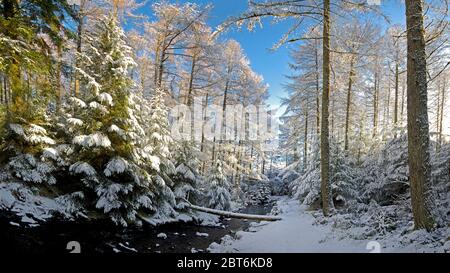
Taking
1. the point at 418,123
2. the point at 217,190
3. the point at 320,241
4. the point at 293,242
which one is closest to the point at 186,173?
the point at 217,190

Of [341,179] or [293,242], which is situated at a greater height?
[341,179]

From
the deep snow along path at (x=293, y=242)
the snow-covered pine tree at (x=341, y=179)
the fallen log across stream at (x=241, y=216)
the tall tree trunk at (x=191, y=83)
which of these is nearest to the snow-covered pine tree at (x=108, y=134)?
the fallen log across stream at (x=241, y=216)

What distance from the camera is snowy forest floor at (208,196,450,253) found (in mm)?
4914

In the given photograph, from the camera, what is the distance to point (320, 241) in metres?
6.98

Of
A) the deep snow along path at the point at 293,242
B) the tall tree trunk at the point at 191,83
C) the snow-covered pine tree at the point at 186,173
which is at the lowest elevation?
the deep snow along path at the point at 293,242

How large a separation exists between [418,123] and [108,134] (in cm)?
954

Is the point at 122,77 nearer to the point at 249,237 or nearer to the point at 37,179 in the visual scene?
the point at 37,179

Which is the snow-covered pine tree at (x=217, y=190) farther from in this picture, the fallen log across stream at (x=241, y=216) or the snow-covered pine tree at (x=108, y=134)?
the snow-covered pine tree at (x=108, y=134)

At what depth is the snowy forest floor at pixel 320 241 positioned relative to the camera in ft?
16.1

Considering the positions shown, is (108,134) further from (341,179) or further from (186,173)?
(341,179)

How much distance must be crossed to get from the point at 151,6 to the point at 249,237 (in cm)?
1397

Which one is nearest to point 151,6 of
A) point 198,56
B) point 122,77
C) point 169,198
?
point 198,56

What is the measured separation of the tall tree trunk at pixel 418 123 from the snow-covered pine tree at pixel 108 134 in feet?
28.4

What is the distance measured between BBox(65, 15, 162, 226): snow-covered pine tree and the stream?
3.00 feet
